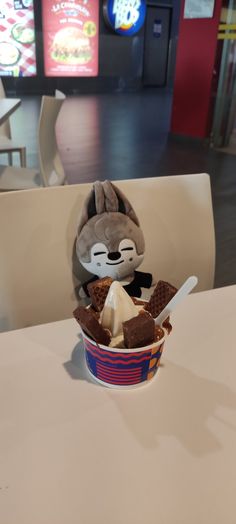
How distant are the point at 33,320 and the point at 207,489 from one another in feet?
2.14

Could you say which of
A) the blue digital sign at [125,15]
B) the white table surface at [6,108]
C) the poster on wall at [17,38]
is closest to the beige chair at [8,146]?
the white table surface at [6,108]

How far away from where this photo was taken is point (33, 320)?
1.09 metres

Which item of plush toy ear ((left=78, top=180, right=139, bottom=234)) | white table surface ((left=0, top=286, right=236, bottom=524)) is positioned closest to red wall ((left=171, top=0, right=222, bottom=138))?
plush toy ear ((left=78, top=180, right=139, bottom=234))

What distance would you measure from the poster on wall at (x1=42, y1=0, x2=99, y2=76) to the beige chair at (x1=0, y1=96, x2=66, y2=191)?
7438mm

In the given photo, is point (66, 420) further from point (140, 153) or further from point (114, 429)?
point (140, 153)

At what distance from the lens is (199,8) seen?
4770 mm

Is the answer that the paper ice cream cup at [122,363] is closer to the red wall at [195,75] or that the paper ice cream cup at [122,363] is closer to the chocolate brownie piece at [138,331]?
the chocolate brownie piece at [138,331]

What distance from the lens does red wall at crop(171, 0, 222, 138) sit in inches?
190

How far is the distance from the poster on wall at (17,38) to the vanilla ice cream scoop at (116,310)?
8.66 m

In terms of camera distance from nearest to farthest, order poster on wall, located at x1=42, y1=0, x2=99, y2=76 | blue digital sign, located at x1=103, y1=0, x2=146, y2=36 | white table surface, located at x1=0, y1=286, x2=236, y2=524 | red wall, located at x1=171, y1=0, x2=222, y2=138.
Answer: white table surface, located at x1=0, y1=286, x2=236, y2=524
red wall, located at x1=171, y1=0, x2=222, y2=138
poster on wall, located at x1=42, y1=0, x2=99, y2=76
blue digital sign, located at x1=103, y1=0, x2=146, y2=36

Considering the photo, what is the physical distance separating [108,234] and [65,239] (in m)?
0.13

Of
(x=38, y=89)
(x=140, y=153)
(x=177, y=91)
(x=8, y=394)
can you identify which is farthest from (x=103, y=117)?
(x=8, y=394)

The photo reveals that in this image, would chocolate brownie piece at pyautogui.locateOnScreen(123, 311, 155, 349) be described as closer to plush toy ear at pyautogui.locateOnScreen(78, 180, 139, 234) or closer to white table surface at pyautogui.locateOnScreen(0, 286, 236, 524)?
white table surface at pyautogui.locateOnScreen(0, 286, 236, 524)

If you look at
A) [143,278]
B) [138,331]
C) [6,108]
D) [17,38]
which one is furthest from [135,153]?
[17,38]
